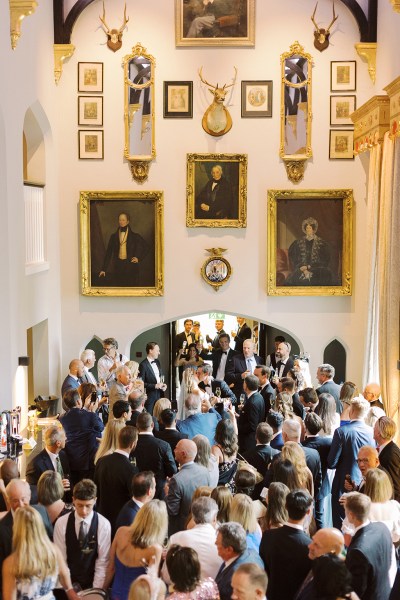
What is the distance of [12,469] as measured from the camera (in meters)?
7.92

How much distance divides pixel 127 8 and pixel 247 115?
3035 mm

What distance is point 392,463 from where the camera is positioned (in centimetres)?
892

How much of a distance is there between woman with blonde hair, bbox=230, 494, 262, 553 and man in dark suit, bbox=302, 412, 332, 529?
2.75 m

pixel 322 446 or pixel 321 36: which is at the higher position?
pixel 321 36

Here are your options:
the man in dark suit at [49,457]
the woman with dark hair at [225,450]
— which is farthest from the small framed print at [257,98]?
the man in dark suit at [49,457]

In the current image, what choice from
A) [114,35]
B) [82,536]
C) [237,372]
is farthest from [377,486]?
[114,35]

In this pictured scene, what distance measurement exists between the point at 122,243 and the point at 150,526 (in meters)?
11.2

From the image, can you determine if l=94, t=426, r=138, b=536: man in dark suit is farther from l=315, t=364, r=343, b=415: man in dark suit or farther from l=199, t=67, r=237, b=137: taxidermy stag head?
l=199, t=67, r=237, b=137: taxidermy stag head

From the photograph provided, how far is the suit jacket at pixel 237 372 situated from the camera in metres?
14.8

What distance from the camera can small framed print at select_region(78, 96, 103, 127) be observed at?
1697cm

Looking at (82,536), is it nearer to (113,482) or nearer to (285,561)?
(113,482)

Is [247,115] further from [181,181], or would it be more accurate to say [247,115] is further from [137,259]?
[137,259]

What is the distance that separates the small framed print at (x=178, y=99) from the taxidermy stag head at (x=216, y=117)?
12.6 inches

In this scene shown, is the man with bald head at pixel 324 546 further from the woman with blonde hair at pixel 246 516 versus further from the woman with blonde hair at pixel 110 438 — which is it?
the woman with blonde hair at pixel 110 438
